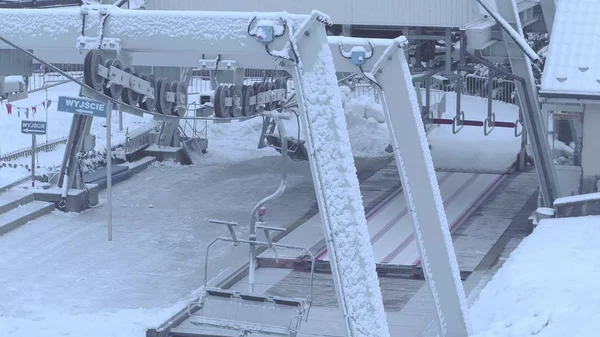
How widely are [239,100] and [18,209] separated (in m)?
5.85

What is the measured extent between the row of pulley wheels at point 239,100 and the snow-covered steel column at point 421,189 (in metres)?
3.45

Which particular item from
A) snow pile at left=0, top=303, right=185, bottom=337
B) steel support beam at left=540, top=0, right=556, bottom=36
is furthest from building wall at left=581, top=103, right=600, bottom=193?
snow pile at left=0, top=303, right=185, bottom=337

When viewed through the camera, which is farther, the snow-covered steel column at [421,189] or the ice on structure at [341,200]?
the snow-covered steel column at [421,189]

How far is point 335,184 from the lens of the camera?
762 centimetres

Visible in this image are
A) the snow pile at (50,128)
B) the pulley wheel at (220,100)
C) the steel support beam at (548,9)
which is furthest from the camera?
the snow pile at (50,128)

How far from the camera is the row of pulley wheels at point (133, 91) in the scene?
8477mm

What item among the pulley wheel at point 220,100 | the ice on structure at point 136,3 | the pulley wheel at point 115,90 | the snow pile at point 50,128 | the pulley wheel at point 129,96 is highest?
the ice on structure at point 136,3

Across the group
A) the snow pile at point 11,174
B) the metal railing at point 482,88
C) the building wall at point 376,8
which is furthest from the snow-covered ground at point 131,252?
the metal railing at point 482,88

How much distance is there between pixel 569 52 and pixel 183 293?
7.08 metres

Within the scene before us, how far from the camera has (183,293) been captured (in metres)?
13.3

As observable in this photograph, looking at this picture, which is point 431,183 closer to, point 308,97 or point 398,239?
point 308,97

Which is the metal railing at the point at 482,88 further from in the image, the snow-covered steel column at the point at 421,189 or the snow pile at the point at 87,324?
the snow-covered steel column at the point at 421,189

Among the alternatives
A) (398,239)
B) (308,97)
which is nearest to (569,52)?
(398,239)

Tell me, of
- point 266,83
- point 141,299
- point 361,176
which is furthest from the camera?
point 361,176
